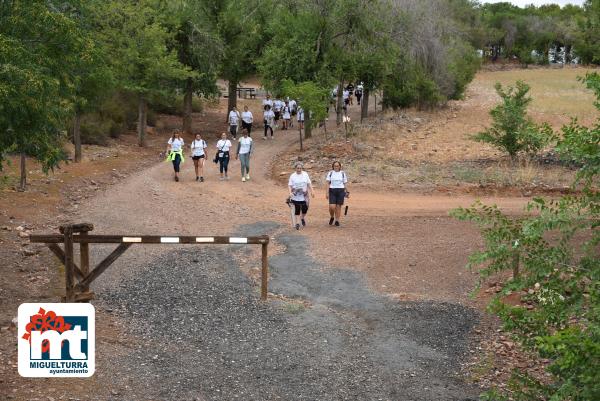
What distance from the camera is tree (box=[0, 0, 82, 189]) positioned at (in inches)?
399

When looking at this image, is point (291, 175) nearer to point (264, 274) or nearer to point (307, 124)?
point (264, 274)

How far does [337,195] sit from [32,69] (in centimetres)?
717

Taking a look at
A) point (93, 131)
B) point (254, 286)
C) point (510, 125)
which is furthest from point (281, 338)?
point (93, 131)

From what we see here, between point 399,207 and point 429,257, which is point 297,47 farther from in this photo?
point 429,257

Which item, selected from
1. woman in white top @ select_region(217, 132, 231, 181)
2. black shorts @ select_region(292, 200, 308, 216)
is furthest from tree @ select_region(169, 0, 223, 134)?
black shorts @ select_region(292, 200, 308, 216)

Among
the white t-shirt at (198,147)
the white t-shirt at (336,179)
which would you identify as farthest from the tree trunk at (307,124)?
the white t-shirt at (336,179)

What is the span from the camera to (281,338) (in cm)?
973

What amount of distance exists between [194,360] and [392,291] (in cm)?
448

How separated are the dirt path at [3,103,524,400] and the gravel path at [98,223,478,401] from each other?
0.9 inches

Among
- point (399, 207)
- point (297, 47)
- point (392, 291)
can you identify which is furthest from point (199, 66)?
point (392, 291)

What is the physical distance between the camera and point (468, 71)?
142ft

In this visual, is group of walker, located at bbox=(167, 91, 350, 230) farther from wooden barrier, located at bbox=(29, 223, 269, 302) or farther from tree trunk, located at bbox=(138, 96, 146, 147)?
wooden barrier, located at bbox=(29, 223, 269, 302)

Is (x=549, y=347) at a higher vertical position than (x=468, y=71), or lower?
lower

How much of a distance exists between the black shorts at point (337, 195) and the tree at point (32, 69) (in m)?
5.76
